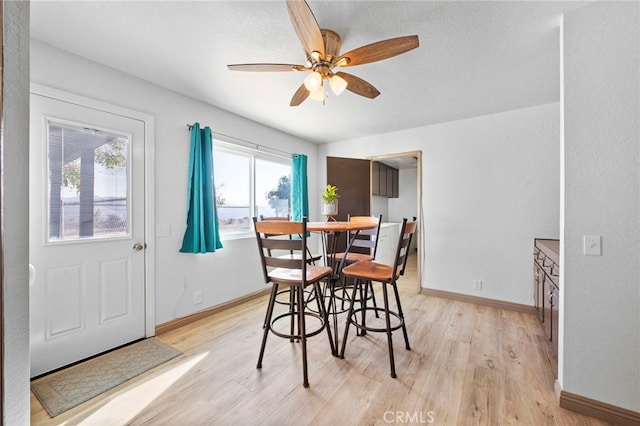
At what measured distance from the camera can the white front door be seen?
1849 millimetres

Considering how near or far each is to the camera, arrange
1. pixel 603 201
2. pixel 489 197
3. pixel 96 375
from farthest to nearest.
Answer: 1. pixel 489 197
2. pixel 96 375
3. pixel 603 201

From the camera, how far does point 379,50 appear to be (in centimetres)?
150

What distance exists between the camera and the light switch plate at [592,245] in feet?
4.92

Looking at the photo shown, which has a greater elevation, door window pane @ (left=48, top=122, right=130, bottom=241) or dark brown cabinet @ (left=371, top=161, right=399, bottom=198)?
dark brown cabinet @ (left=371, top=161, right=399, bottom=198)

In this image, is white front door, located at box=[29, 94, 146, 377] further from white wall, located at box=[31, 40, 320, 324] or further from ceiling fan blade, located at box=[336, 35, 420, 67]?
ceiling fan blade, located at box=[336, 35, 420, 67]

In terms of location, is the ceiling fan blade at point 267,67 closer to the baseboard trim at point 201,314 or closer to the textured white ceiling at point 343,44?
the textured white ceiling at point 343,44

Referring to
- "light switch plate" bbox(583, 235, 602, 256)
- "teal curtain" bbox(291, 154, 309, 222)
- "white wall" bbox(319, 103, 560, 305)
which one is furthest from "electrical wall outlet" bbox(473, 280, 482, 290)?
"teal curtain" bbox(291, 154, 309, 222)

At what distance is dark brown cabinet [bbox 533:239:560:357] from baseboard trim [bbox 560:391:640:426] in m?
0.40

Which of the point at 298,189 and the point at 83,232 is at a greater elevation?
the point at 298,189

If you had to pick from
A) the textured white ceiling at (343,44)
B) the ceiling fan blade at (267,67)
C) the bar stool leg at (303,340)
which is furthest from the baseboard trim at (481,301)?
the ceiling fan blade at (267,67)

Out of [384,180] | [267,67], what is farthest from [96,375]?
[384,180]

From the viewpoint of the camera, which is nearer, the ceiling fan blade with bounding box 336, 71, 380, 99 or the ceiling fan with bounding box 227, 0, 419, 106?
the ceiling fan with bounding box 227, 0, 419, 106

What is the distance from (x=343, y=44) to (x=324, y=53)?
1.39ft

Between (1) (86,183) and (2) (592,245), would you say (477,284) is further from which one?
(1) (86,183)
